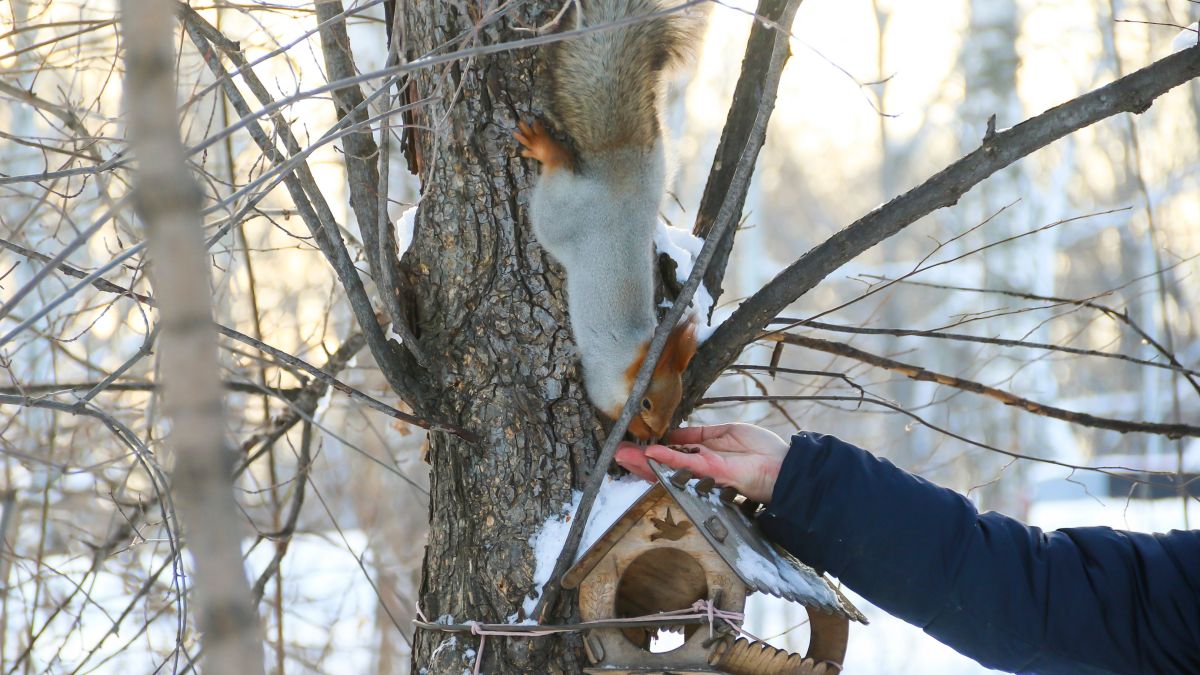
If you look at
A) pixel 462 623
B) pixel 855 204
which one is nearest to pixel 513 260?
pixel 462 623

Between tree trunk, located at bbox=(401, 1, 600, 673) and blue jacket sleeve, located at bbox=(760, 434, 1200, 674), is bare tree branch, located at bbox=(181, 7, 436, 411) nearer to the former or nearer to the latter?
tree trunk, located at bbox=(401, 1, 600, 673)

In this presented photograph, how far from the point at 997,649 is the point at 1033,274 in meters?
Answer: 10.3

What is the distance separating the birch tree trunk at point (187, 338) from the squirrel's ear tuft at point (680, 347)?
52.3 inches

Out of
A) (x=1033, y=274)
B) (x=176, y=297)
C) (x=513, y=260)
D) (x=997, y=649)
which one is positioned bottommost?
(x=997, y=649)

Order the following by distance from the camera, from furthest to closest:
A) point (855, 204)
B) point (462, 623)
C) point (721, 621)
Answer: point (855, 204) < point (462, 623) < point (721, 621)

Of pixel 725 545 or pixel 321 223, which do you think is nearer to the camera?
pixel 725 545

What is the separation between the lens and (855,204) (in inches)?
789

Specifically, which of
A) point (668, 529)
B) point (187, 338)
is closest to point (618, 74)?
point (668, 529)

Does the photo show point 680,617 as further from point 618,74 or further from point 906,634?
point 906,634

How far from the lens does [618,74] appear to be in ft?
6.05

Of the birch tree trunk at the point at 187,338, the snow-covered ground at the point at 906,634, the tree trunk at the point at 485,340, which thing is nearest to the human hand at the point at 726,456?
the tree trunk at the point at 485,340

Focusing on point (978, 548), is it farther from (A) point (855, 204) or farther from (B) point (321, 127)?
(A) point (855, 204)

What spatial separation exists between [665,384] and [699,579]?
34 centimetres

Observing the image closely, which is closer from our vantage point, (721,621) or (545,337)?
(721,621)
